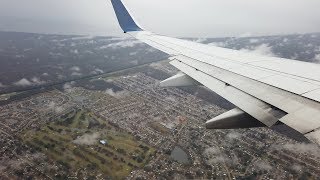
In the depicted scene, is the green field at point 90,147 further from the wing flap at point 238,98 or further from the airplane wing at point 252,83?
the wing flap at point 238,98

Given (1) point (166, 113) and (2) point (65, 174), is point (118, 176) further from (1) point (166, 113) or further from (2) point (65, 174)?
(1) point (166, 113)

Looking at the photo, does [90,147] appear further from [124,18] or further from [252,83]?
[252,83]

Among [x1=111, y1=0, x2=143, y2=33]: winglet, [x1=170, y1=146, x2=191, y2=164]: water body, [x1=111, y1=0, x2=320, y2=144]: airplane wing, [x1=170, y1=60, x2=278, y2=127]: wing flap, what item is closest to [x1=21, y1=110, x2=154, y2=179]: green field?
[x1=170, y1=146, x2=191, y2=164]: water body

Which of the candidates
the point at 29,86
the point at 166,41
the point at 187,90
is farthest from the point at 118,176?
the point at 29,86

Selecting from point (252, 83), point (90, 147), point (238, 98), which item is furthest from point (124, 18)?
point (90, 147)

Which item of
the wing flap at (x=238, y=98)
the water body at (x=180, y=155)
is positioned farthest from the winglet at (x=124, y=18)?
the water body at (x=180, y=155)

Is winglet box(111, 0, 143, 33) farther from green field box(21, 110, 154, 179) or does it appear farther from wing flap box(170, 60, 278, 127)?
green field box(21, 110, 154, 179)
